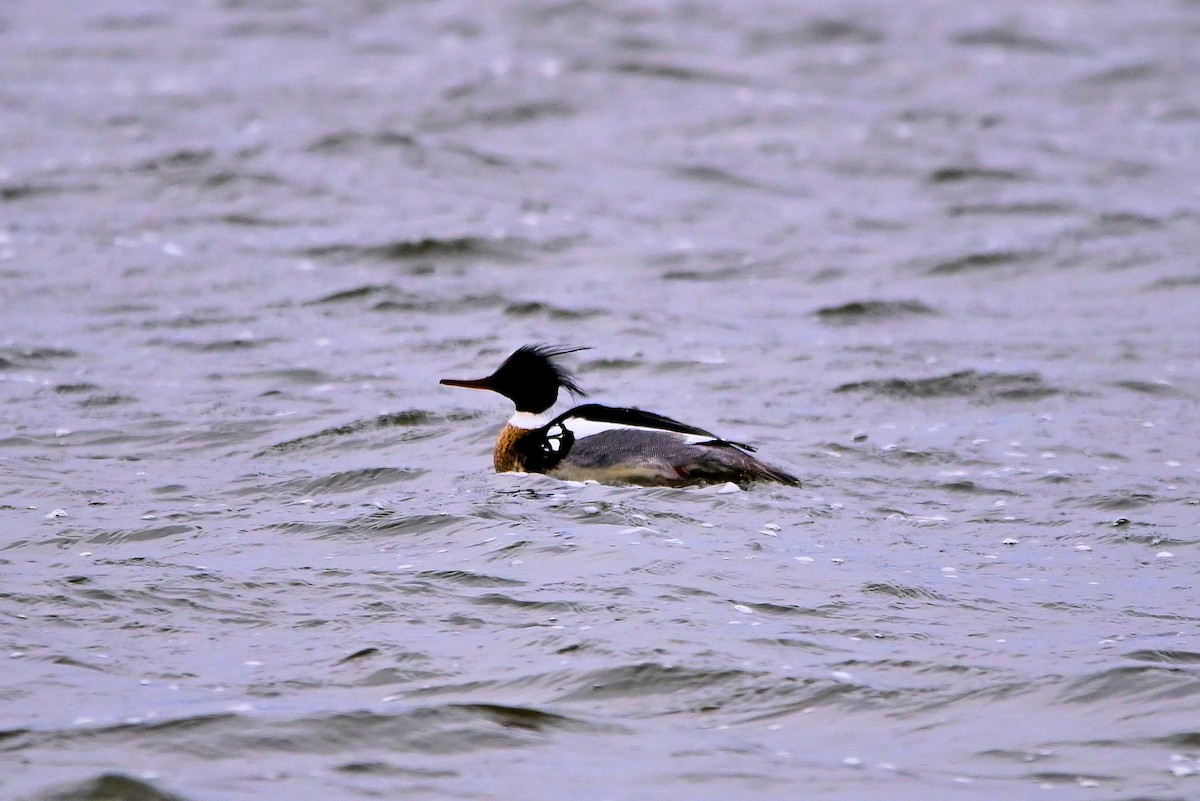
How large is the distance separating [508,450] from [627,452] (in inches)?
33.1

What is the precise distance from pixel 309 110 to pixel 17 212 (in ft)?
14.9

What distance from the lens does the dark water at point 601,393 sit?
22.3ft

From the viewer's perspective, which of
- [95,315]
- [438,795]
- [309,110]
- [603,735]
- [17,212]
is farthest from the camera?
[309,110]

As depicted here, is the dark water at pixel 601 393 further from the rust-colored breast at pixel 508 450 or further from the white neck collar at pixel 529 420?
the white neck collar at pixel 529 420

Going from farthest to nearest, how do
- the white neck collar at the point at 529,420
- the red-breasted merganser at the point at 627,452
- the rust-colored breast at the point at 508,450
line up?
the white neck collar at the point at 529,420, the rust-colored breast at the point at 508,450, the red-breasted merganser at the point at 627,452

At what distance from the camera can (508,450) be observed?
1031cm

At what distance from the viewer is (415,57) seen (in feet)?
75.4

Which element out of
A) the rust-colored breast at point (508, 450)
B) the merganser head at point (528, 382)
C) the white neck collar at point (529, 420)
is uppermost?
the merganser head at point (528, 382)

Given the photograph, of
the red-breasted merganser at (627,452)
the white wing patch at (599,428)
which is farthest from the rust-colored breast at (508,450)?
the white wing patch at (599,428)

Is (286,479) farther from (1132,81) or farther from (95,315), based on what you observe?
(1132,81)

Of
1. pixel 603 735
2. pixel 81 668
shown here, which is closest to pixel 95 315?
pixel 81 668

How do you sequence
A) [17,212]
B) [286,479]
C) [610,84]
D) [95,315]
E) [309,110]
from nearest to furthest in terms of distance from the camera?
[286,479] → [95,315] → [17,212] → [309,110] → [610,84]

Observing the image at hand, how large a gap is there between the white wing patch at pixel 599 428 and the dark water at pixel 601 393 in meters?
0.34

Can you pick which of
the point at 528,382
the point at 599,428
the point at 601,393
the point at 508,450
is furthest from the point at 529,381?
the point at 601,393
